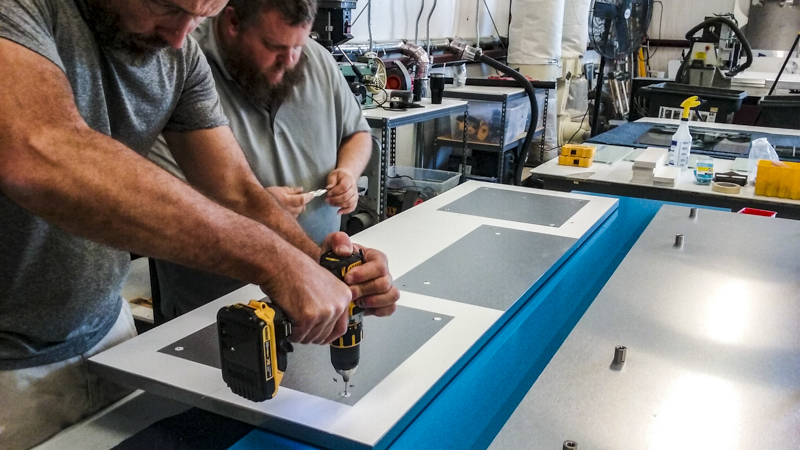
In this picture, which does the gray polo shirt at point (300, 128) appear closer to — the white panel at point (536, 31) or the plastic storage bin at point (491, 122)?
the plastic storage bin at point (491, 122)

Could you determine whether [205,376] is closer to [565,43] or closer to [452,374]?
[452,374]

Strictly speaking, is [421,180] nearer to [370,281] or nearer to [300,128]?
[300,128]

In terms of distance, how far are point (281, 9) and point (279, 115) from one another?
0.96 ft

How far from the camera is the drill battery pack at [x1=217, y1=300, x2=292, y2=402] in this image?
0.72 metres

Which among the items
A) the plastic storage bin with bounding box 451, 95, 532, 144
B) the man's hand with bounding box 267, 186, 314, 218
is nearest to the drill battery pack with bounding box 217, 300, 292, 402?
the man's hand with bounding box 267, 186, 314, 218

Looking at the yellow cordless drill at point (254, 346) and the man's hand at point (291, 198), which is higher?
the yellow cordless drill at point (254, 346)

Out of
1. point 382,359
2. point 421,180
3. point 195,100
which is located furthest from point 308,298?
point 421,180

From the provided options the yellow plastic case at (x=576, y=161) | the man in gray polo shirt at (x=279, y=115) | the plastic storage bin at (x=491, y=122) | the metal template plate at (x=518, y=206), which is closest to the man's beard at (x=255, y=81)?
the man in gray polo shirt at (x=279, y=115)

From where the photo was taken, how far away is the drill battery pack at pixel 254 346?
0.72 m

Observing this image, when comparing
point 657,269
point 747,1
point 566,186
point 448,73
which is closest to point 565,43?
point 448,73

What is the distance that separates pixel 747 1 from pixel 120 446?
20.7ft

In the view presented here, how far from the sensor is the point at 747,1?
5.70 metres

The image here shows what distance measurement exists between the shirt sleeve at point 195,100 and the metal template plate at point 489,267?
0.46 meters

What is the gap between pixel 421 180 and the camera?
→ 136 inches
